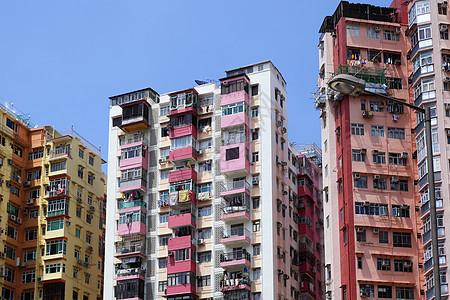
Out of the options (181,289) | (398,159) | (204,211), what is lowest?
→ (181,289)

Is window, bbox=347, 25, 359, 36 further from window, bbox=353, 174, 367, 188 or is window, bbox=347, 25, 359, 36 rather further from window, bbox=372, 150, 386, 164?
window, bbox=353, 174, 367, 188

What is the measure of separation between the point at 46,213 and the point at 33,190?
3.46 metres

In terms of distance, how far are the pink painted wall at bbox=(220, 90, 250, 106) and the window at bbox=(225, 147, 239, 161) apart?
4.35 meters

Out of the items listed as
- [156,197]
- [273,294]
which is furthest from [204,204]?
[273,294]

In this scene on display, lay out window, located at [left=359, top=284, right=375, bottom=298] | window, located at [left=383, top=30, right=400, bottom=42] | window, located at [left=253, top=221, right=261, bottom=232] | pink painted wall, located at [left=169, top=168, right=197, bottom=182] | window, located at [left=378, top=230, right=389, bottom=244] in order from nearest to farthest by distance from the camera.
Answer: window, located at [left=359, top=284, right=375, bottom=298]
window, located at [left=378, top=230, right=389, bottom=244]
window, located at [left=253, top=221, right=261, bottom=232]
window, located at [left=383, top=30, right=400, bottom=42]
pink painted wall, located at [left=169, top=168, right=197, bottom=182]

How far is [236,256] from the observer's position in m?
63.2

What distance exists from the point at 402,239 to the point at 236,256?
1309 cm

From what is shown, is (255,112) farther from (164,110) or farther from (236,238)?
(236,238)

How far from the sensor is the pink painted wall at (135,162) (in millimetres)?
70188

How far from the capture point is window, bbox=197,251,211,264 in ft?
214

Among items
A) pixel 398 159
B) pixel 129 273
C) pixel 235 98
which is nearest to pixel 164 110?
pixel 235 98

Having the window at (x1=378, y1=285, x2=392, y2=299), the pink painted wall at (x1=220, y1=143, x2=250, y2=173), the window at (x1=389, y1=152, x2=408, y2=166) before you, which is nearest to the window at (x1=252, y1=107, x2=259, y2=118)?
the pink painted wall at (x1=220, y1=143, x2=250, y2=173)

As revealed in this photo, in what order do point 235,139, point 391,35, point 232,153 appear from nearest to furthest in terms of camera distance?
point 391,35, point 232,153, point 235,139

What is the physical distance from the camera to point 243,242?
2500 inches
